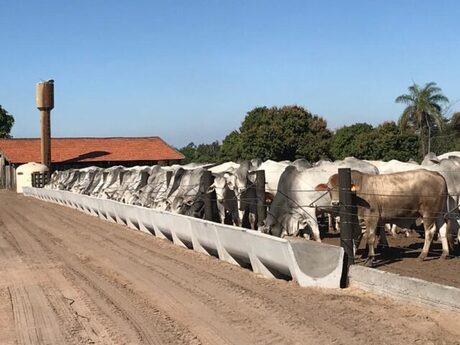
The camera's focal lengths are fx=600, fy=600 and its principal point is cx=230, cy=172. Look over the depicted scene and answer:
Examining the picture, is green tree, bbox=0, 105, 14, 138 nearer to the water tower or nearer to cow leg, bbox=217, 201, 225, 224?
the water tower

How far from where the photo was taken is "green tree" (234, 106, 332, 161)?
54.2m

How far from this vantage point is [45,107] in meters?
66.1

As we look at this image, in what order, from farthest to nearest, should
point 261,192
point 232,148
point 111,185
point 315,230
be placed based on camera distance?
1. point 232,148
2. point 111,185
3. point 315,230
4. point 261,192

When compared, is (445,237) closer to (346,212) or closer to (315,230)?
(346,212)

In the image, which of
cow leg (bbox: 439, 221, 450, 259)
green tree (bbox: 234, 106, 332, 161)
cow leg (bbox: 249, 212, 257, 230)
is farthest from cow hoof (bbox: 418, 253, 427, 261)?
green tree (bbox: 234, 106, 332, 161)

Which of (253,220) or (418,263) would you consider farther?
(253,220)

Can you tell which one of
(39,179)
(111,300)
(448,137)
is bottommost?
(111,300)

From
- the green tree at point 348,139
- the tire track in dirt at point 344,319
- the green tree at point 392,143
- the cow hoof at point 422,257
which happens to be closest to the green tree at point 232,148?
the green tree at point 348,139

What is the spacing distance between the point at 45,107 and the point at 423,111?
40.0 meters

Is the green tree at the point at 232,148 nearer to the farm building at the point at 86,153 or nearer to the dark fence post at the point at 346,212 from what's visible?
the farm building at the point at 86,153

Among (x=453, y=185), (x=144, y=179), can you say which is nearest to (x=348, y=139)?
(x=144, y=179)

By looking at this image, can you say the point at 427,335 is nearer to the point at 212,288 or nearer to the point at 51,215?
the point at 212,288

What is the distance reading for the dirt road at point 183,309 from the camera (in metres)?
7.16

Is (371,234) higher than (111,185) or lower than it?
lower
